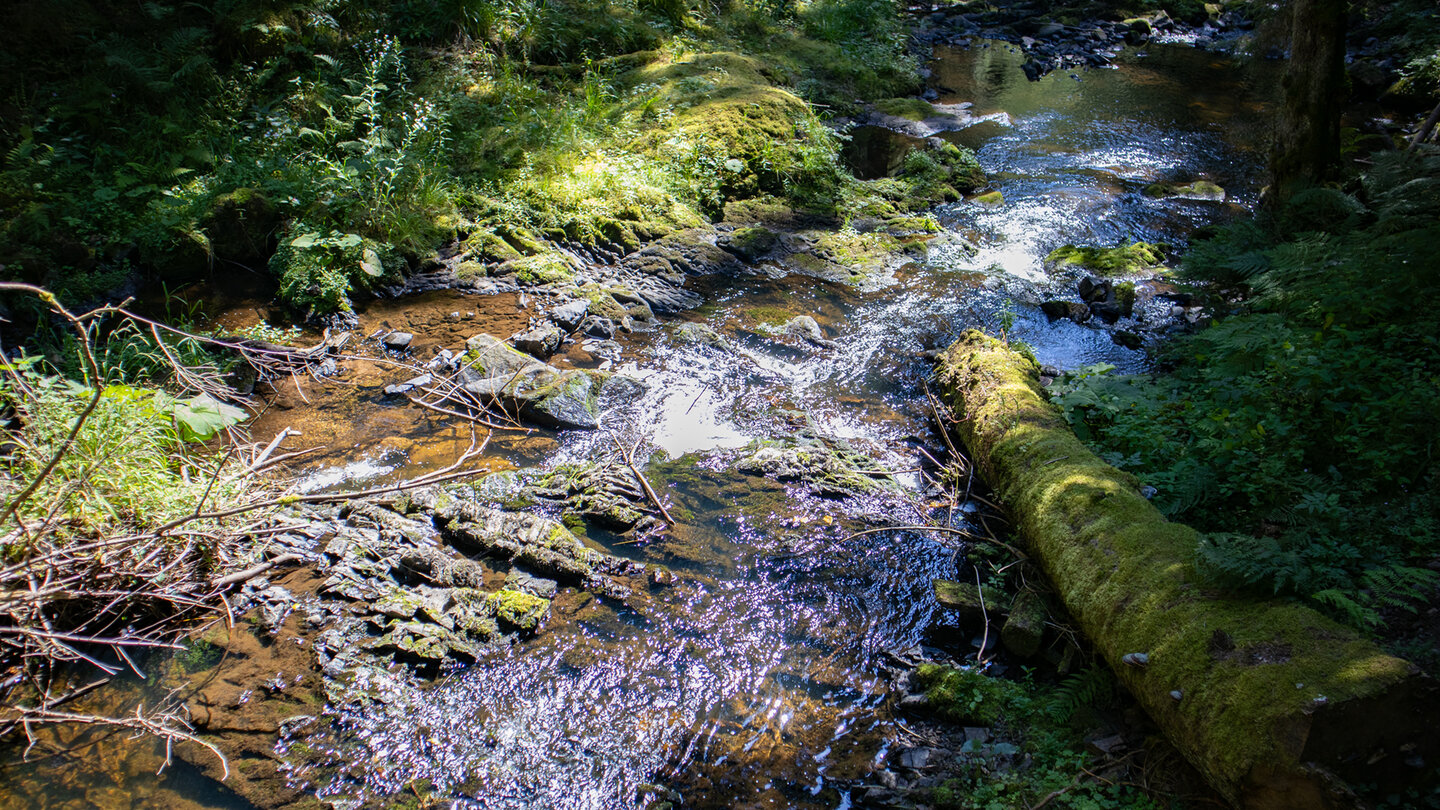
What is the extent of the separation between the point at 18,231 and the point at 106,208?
2.53 ft

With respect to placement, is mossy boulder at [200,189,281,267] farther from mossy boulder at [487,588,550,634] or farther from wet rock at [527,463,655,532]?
mossy boulder at [487,588,550,634]

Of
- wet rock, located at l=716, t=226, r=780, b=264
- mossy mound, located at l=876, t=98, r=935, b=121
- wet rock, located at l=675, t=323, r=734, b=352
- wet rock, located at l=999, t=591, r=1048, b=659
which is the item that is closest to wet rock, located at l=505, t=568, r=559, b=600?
wet rock, located at l=999, t=591, r=1048, b=659

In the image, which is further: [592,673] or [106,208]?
[106,208]

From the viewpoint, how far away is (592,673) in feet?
12.4

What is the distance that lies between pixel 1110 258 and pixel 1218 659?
673 cm

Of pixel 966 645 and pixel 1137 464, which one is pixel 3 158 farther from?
pixel 1137 464

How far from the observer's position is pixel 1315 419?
413cm

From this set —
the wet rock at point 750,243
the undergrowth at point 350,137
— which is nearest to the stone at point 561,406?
the undergrowth at point 350,137

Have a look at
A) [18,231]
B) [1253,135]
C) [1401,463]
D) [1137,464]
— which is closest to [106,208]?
[18,231]

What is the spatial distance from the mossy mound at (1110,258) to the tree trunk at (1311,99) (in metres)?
1.27

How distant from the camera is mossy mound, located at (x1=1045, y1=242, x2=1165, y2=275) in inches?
325

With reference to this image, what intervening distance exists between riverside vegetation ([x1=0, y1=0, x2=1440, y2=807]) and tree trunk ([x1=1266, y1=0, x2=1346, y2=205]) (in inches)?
23.6

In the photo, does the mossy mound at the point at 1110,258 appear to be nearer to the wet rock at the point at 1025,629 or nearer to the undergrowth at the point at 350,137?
the undergrowth at the point at 350,137

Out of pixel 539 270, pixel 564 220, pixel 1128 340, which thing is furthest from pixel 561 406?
pixel 1128 340
